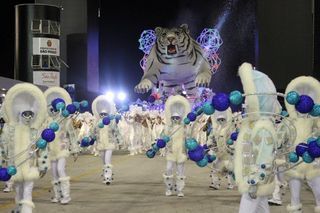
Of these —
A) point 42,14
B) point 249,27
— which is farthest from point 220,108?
point 249,27

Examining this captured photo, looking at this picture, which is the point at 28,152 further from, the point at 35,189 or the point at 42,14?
the point at 42,14

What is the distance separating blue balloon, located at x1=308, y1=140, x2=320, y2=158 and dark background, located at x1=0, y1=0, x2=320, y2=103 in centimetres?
2648

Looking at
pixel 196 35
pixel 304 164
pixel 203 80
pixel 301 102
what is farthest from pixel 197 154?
pixel 196 35

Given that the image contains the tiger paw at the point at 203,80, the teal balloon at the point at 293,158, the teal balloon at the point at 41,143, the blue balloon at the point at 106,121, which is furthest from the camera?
the tiger paw at the point at 203,80

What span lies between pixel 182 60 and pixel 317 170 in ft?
83.7

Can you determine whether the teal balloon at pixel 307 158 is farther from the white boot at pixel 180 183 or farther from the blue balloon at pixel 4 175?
the white boot at pixel 180 183

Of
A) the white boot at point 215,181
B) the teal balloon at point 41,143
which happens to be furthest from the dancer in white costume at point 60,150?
the teal balloon at point 41,143

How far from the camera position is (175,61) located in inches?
1288

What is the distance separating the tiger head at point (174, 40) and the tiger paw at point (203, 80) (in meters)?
2.01

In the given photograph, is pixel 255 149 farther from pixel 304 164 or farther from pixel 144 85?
pixel 144 85

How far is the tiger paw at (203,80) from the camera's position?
31625 mm

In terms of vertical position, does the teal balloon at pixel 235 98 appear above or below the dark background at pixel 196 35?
below

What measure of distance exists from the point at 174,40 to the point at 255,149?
26875 millimetres

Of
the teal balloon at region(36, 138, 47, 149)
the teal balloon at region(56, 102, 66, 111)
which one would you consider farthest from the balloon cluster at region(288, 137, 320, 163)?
the teal balloon at region(56, 102, 66, 111)
